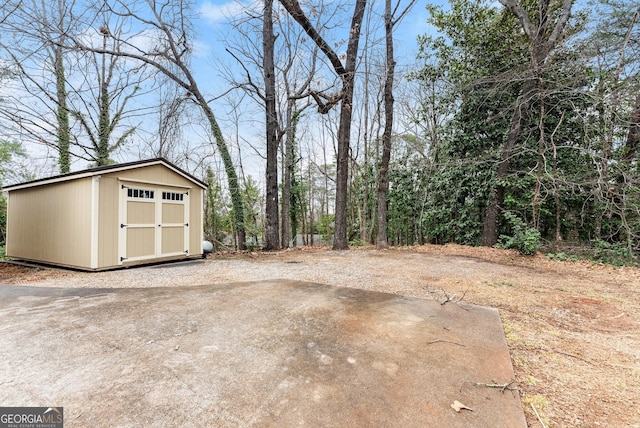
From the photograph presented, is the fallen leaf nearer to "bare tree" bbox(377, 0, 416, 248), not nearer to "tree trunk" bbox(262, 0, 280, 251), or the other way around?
"bare tree" bbox(377, 0, 416, 248)

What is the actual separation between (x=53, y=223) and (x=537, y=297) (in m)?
8.31

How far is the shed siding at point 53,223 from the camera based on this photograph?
4938 millimetres

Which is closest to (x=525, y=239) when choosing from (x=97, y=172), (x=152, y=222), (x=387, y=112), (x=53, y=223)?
(x=387, y=112)

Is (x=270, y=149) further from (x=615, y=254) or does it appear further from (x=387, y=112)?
(x=615, y=254)

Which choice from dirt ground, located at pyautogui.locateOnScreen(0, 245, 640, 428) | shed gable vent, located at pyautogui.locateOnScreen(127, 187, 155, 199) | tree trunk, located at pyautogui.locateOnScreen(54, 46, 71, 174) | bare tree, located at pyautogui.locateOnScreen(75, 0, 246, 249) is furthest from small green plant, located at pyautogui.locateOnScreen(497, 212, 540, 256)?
tree trunk, located at pyautogui.locateOnScreen(54, 46, 71, 174)

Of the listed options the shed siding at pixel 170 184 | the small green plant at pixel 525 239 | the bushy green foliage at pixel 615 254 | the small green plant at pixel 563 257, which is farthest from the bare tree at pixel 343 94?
the bushy green foliage at pixel 615 254

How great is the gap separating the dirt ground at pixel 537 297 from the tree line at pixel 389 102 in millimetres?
1939

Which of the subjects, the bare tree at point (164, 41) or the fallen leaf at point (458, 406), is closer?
the fallen leaf at point (458, 406)

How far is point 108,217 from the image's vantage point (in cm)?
500

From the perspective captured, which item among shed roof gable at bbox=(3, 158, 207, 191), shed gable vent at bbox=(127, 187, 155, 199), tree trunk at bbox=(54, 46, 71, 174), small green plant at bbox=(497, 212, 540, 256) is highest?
tree trunk at bbox=(54, 46, 71, 174)

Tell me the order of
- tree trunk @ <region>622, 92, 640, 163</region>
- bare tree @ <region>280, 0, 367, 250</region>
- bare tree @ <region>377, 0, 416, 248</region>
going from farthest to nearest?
1. bare tree @ <region>377, 0, 416, 248</region>
2. bare tree @ <region>280, 0, 367, 250</region>
3. tree trunk @ <region>622, 92, 640, 163</region>

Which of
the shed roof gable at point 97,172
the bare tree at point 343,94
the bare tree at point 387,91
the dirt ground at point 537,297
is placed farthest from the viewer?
the bare tree at point 387,91

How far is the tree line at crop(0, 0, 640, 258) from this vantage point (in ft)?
20.1

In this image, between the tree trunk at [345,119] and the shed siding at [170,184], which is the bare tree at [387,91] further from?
the shed siding at [170,184]
